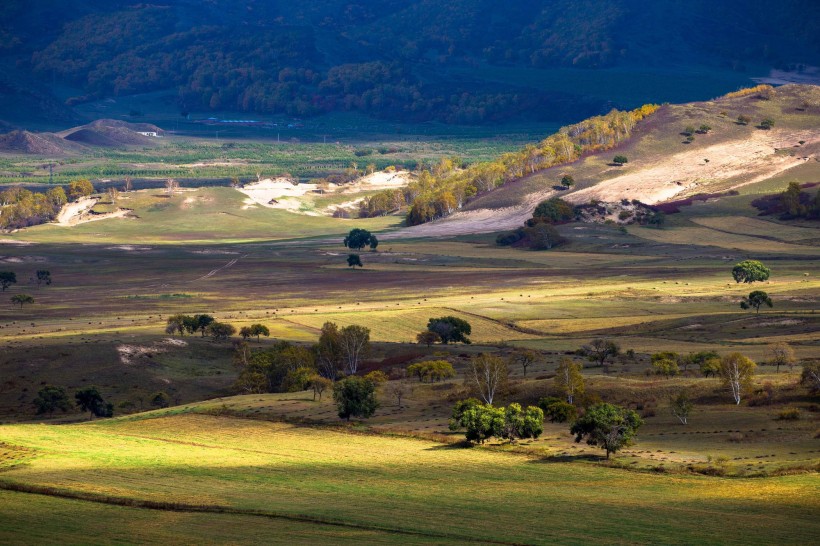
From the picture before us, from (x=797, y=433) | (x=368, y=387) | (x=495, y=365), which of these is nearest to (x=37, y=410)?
(x=368, y=387)

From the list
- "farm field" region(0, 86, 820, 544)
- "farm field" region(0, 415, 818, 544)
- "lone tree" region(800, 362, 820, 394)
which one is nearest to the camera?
"farm field" region(0, 415, 818, 544)

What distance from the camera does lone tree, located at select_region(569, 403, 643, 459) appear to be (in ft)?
249

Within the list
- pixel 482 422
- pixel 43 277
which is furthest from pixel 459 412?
pixel 43 277

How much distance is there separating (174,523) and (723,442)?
3602cm

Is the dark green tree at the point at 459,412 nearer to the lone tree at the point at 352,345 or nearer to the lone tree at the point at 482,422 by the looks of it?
the lone tree at the point at 482,422

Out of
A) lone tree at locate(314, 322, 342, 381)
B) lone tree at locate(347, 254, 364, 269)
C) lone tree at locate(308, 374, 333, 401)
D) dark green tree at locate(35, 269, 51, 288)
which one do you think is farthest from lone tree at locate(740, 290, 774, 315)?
dark green tree at locate(35, 269, 51, 288)

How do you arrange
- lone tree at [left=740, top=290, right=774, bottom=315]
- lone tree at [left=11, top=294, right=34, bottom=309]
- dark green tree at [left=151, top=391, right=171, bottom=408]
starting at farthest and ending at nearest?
1. lone tree at [left=11, top=294, right=34, bottom=309]
2. lone tree at [left=740, top=290, right=774, bottom=315]
3. dark green tree at [left=151, top=391, right=171, bottom=408]

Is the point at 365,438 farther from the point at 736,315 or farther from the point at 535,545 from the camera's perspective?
the point at 736,315

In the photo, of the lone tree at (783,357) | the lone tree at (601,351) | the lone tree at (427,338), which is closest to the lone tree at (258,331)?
the lone tree at (427,338)

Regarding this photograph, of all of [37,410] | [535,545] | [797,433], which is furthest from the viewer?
[37,410]

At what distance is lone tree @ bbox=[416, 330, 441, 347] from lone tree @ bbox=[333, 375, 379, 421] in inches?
1261

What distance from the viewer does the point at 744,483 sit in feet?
215

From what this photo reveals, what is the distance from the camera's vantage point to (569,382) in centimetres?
9150

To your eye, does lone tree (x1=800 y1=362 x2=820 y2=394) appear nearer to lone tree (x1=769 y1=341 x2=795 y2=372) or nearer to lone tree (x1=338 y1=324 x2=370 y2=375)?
lone tree (x1=769 y1=341 x2=795 y2=372)
